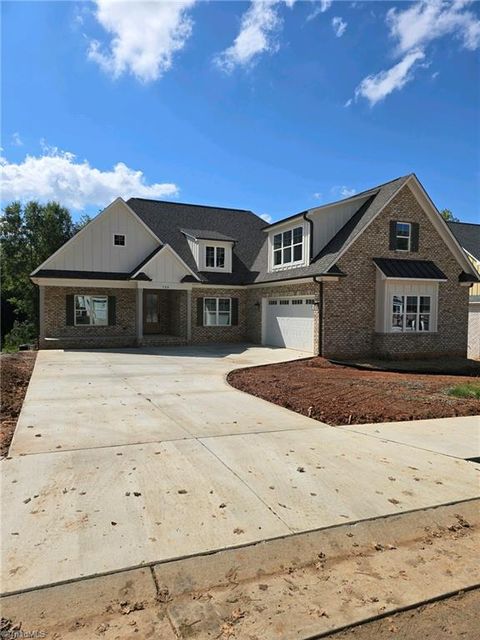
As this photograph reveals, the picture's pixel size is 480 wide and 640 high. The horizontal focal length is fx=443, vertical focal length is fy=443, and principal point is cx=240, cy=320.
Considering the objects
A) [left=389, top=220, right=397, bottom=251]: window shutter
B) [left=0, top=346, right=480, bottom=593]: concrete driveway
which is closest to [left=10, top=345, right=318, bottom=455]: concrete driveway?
[left=0, top=346, right=480, bottom=593]: concrete driveway

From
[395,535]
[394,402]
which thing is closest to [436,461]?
[395,535]

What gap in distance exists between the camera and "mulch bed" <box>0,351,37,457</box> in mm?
6605

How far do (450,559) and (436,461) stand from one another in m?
2.37

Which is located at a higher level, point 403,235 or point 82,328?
point 403,235

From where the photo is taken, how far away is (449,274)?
19.7 m

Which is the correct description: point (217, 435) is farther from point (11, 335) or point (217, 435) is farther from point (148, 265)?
point (11, 335)

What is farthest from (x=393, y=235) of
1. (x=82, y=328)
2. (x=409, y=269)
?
(x=82, y=328)

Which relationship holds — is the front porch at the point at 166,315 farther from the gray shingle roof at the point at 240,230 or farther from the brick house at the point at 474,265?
the brick house at the point at 474,265

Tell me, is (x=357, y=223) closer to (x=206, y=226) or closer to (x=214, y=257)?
(x=214, y=257)

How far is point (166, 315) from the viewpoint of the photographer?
24578mm

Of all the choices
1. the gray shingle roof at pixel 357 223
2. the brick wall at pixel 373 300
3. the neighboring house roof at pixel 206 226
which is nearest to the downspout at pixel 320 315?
the brick wall at pixel 373 300

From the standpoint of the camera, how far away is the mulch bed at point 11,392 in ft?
21.7

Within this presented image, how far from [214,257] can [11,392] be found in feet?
48.5

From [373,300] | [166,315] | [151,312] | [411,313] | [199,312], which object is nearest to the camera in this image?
[373,300]
